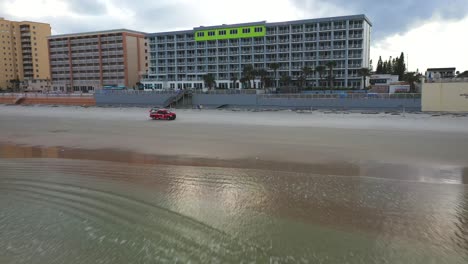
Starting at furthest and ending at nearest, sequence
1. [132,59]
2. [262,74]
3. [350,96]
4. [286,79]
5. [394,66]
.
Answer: [132,59] < [394,66] < [286,79] < [262,74] < [350,96]

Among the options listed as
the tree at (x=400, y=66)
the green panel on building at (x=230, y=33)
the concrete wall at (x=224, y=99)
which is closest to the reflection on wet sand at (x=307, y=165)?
the concrete wall at (x=224, y=99)

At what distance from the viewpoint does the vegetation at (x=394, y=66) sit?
10925 centimetres

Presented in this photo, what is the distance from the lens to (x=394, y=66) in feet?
380

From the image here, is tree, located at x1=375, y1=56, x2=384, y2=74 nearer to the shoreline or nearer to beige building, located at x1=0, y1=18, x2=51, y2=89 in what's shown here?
the shoreline

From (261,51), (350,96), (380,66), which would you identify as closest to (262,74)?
(261,51)

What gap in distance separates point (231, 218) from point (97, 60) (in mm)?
133339

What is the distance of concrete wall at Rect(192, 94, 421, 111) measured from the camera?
53.4 metres

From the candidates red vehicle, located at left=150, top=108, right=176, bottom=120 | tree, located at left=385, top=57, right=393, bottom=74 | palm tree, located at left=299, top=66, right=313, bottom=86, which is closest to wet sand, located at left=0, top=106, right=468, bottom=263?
red vehicle, located at left=150, top=108, right=176, bottom=120

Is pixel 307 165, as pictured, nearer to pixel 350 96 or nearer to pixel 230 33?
pixel 350 96

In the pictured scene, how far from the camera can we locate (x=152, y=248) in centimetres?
841

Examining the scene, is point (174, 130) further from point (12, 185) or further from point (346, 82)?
point (346, 82)

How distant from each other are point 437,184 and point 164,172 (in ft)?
37.2

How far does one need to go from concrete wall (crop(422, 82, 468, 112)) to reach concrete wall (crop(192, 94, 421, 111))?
185 cm

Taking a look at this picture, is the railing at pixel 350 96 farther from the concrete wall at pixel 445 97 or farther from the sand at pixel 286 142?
the sand at pixel 286 142
